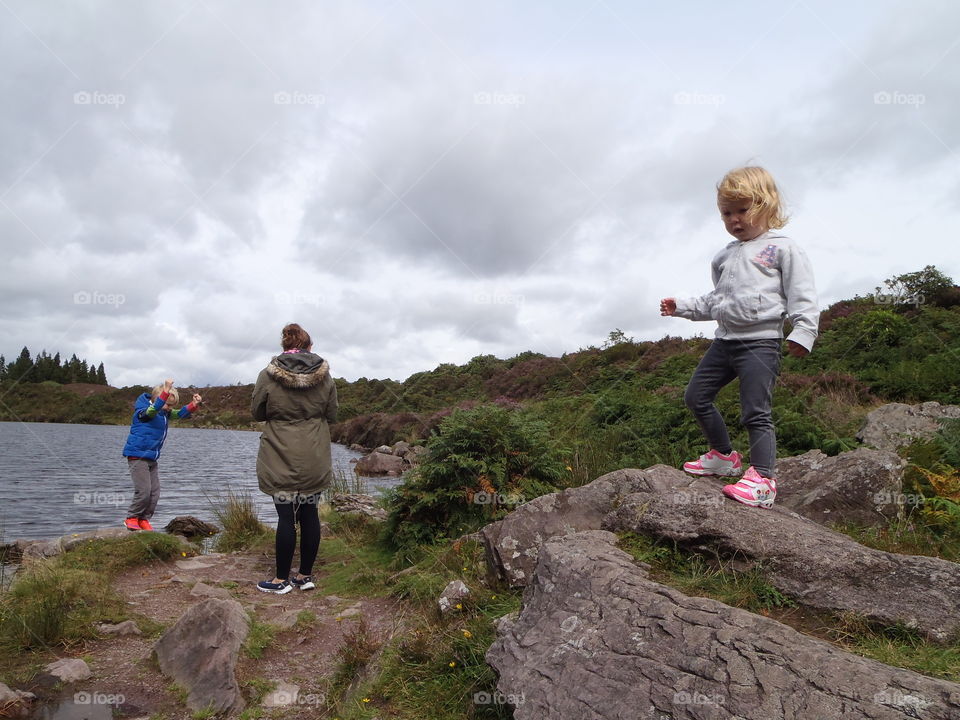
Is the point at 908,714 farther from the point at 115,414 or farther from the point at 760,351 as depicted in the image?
the point at 115,414

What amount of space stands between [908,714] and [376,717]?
8.24 ft

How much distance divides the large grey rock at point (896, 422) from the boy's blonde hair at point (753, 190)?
4651 millimetres

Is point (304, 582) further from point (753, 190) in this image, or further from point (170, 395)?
point (753, 190)

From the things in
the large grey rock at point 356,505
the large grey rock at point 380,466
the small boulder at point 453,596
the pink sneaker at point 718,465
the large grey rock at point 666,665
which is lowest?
the large grey rock at point 380,466

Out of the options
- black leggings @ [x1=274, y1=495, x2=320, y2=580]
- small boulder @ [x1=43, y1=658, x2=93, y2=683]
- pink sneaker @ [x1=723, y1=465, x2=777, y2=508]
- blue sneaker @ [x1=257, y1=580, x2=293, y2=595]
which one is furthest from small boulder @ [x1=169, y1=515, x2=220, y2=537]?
pink sneaker @ [x1=723, y1=465, x2=777, y2=508]

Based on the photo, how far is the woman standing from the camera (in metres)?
5.92

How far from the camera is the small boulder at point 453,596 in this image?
4402 millimetres

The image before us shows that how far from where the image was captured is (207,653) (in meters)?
4.06

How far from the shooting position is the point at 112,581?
21.3 ft

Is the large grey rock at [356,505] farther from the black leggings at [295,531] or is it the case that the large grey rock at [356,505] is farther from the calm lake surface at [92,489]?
the black leggings at [295,531]

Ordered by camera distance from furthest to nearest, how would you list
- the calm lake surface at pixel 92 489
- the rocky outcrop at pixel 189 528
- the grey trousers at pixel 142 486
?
the calm lake surface at pixel 92 489 < the rocky outcrop at pixel 189 528 < the grey trousers at pixel 142 486

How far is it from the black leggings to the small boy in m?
3.16

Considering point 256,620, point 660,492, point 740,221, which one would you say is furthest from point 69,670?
point 740,221


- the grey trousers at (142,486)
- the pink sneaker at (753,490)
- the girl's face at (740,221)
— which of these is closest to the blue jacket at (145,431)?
the grey trousers at (142,486)
